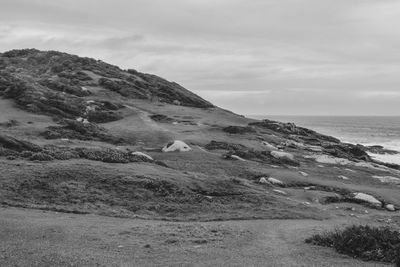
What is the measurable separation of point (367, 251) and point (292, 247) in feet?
11.7

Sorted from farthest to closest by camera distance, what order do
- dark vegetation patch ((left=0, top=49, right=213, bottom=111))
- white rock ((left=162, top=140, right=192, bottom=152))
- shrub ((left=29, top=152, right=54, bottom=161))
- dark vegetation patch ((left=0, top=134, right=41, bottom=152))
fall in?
dark vegetation patch ((left=0, top=49, right=213, bottom=111))
white rock ((left=162, top=140, right=192, bottom=152))
dark vegetation patch ((left=0, top=134, right=41, bottom=152))
shrub ((left=29, top=152, right=54, bottom=161))

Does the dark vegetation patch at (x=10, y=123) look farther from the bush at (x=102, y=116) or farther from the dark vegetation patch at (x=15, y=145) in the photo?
the dark vegetation patch at (x=15, y=145)

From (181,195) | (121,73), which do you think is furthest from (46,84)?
(181,195)

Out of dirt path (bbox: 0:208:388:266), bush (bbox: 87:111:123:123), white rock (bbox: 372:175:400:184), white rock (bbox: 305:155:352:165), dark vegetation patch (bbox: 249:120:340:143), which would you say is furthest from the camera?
dark vegetation patch (bbox: 249:120:340:143)

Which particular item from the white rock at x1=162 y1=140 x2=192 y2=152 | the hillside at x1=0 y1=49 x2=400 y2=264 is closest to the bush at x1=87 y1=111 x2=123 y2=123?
the hillside at x1=0 y1=49 x2=400 y2=264

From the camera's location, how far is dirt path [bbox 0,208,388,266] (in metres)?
19.1

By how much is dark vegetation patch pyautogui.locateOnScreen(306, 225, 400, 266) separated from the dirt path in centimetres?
58

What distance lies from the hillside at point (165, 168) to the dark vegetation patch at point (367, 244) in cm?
583

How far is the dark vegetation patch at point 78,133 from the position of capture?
58.9 metres

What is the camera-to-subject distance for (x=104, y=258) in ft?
62.4

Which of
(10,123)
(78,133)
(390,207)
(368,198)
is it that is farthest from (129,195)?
(10,123)

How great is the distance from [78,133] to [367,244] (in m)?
48.7

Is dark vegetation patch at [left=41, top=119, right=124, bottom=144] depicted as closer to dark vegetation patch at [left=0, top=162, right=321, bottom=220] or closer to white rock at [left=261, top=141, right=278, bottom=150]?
dark vegetation patch at [left=0, top=162, right=321, bottom=220]

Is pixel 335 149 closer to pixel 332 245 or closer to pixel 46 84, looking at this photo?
pixel 332 245
